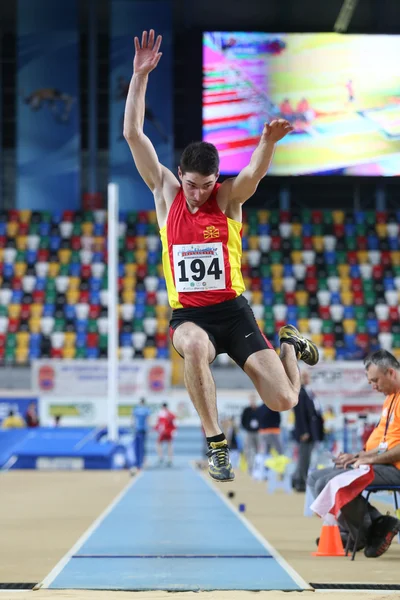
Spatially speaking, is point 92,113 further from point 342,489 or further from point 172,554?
point 342,489

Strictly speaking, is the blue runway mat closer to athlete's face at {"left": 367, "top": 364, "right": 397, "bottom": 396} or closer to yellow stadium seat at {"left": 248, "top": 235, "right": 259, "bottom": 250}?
athlete's face at {"left": 367, "top": 364, "right": 397, "bottom": 396}

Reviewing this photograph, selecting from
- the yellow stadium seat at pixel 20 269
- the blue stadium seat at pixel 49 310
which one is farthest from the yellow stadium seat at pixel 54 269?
the blue stadium seat at pixel 49 310

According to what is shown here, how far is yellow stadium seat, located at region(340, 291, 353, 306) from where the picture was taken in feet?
90.0

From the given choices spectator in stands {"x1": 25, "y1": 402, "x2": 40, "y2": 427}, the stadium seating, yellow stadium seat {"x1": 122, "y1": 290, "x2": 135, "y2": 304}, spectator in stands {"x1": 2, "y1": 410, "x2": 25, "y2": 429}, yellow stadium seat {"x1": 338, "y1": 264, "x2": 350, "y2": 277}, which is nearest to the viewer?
spectator in stands {"x1": 2, "y1": 410, "x2": 25, "y2": 429}

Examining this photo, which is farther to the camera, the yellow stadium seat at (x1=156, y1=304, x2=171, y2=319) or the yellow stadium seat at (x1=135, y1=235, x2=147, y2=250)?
the yellow stadium seat at (x1=135, y1=235, x2=147, y2=250)

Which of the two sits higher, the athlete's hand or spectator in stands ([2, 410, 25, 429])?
the athlete's hand

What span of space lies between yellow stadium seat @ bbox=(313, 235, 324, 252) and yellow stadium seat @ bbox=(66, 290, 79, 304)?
683 cm

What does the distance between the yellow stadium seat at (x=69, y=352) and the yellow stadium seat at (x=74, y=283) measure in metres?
2.32

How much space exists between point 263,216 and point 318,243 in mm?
1777

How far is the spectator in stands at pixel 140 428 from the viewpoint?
70.0ft

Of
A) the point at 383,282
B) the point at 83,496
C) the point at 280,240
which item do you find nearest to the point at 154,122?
the point at 280,240

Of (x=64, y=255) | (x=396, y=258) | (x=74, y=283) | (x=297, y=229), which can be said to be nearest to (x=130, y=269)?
(x=74, y=283)

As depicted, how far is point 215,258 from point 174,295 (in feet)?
1.08

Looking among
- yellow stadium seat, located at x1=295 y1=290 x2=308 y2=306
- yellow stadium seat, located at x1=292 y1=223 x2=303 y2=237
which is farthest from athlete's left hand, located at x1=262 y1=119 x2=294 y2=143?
yellow stadium seat, located at x1=292 y1=223 x2=303 y2=237
